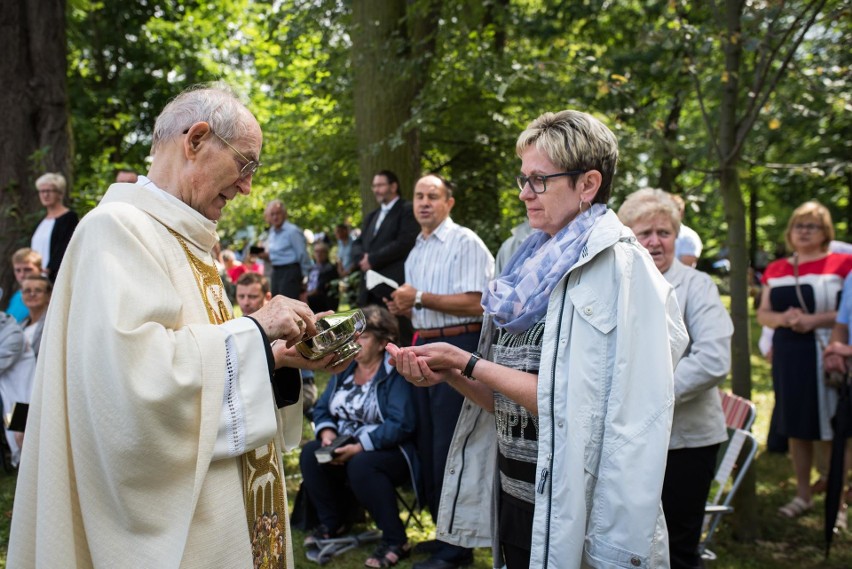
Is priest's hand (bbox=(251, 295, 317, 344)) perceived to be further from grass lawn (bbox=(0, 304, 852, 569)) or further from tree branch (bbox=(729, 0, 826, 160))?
tree branch (bbox=(729, 0, 826, 160))

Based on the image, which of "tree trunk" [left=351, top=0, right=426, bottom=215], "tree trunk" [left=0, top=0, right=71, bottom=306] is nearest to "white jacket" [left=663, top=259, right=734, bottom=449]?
"tree trunk" [left=351, top=0, right=426, bottom=215]

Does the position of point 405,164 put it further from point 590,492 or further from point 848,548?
point 590,492

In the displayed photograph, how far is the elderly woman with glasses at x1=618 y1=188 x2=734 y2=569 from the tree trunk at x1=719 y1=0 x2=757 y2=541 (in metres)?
1.52

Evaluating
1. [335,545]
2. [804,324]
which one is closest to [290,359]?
[335,545]

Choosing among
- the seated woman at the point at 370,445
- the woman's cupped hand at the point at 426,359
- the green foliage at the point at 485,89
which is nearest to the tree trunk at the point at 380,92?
the green foliage at the point at 485,89

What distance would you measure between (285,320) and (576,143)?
3.39 ft

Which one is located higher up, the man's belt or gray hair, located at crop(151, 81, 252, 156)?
gray hair, located at crop(151, 81, 252, 156)

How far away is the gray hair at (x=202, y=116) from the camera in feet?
7.17

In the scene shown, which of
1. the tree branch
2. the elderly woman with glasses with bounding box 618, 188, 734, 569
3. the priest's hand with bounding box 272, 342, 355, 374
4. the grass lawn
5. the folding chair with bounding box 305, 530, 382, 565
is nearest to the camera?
the priest's hand with bounding box 272, 342, 355, 374

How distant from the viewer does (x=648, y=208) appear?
11.9 feet

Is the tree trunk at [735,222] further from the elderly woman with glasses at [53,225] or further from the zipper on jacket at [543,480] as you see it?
the elderly woman with glasses at [53,225]

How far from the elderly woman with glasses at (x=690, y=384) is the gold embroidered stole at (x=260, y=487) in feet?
5.81

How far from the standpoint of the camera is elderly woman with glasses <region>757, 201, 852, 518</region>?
17.5ft

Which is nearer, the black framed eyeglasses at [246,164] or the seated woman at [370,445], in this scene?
the black framed eyeglasses at [246,164]
